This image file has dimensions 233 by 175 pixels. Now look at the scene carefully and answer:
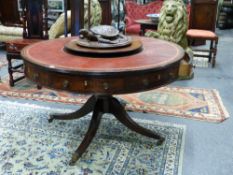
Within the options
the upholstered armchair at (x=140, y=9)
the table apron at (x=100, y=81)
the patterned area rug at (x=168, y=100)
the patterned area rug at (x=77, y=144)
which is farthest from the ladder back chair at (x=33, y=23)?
the upholstered armchair at (x=140, y=9)

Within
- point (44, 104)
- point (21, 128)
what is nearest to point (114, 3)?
point (44, 104)

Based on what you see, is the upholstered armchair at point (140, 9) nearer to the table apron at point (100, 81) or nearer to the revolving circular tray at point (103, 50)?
the revolving circular tray at point (103, 50)

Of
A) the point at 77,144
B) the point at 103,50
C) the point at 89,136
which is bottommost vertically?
the point at 77,144

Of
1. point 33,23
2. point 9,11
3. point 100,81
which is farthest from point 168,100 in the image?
point 9,11

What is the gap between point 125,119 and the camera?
6.81ft

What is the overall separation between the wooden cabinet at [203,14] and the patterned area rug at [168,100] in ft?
7.89

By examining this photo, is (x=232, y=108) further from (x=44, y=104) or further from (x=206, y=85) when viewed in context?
(x=44, y=104)

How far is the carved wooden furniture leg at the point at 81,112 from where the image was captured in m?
2.21

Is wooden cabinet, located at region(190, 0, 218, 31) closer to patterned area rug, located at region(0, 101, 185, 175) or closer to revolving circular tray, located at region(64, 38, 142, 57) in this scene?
patterned area rug, located at region(0, 101, 185, 175)

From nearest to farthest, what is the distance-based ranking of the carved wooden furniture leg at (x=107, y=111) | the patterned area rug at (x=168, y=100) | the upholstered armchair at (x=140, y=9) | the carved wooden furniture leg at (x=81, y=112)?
1. the carved wooden furniture leg at (x=107, y=111)
2. the carved wooden furniture leg at (x=81, y=112)
3. the patterned area rug at (x=168, y=100)
4. the upholstered armchair at (x=140, y=9)

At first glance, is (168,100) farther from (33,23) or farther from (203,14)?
(203,14)

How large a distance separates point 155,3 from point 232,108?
348 cm

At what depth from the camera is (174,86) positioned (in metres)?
3.32

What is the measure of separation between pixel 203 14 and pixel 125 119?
3797 mm
